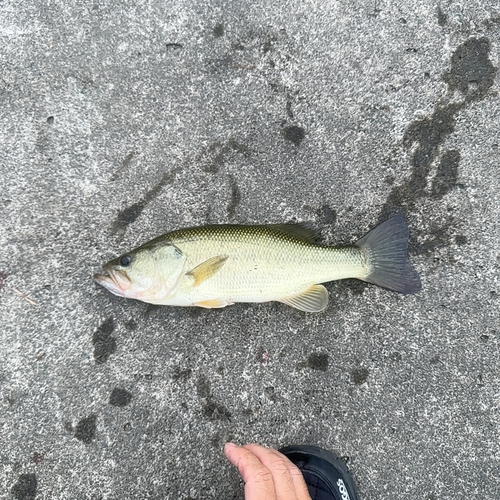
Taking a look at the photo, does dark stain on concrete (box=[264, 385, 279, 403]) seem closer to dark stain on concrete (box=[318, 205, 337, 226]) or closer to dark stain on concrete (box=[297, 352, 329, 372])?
dark stain on concrete (box=[297, 352, 329, 372])

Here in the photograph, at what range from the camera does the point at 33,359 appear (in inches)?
105

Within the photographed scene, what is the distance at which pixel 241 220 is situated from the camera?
2.86 m

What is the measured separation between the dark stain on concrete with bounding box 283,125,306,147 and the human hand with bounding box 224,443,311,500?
204 centimetres

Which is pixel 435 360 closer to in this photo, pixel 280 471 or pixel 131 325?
pixel 280 471

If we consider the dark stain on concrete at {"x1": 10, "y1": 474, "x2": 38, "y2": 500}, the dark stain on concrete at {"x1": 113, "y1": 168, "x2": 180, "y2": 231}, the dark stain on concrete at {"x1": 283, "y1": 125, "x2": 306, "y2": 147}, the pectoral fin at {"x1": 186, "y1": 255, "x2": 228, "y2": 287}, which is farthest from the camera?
the dark stain on concrete at {"x1": 283, "y1": 125, "x2": 306, "y2": 147}

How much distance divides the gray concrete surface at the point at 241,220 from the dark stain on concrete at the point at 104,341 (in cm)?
1

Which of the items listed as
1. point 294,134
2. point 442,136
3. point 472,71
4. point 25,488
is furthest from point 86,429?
point 472,71

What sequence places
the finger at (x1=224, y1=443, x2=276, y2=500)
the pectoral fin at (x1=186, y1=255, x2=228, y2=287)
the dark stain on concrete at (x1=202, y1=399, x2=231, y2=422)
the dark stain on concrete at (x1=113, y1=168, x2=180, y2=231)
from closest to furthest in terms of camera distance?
the finger at (x1=224, y1=443, x2=276, y2=500), the pectoral fin at (x1=186, y1=255, x2=228, y2=287), the dark stain on concrete at (x1=202, y1=399, x2=231, y2=422), the dark stain on concrete at (x1=113, y1=168, x2=180, y2=231)

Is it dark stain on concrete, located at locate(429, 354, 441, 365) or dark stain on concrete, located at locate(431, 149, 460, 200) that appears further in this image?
dark stain on concrete, located at locate(431, 149, 460, 200)

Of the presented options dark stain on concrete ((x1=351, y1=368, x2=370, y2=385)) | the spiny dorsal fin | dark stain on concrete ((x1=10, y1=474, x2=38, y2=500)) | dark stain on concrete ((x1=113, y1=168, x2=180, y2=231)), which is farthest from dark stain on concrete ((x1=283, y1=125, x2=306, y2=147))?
dark stain on concrete ((x1=10, y1=474, x2=38, y2=500))

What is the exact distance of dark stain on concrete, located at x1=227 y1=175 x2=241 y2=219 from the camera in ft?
9.39

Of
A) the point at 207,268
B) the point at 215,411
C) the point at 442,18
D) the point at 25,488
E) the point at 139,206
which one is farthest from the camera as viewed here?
the point at 442,18

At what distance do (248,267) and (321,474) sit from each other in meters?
1.39

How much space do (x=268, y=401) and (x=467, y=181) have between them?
205cm
